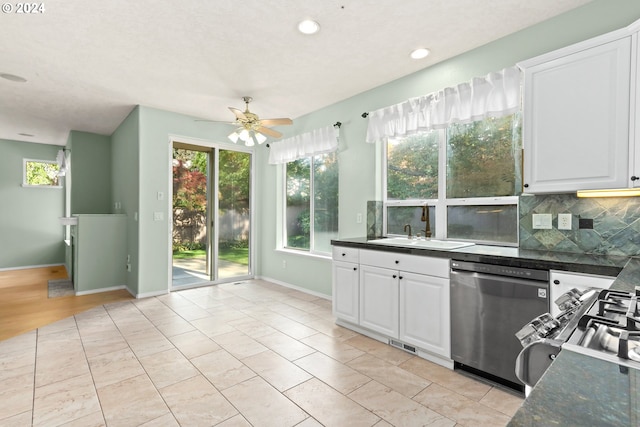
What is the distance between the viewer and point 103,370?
2.45 metres

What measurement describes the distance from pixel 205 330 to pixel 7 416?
152 cm

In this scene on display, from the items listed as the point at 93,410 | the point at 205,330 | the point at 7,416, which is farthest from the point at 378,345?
the point at 7,416

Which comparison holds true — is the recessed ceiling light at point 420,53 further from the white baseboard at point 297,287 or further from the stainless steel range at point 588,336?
the white baseboard at point 297,287

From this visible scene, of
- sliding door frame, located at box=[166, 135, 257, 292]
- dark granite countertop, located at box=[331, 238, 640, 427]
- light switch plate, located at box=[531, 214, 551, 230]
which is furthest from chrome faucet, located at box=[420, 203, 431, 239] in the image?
sliding door frame, located at box=[166, 135, 257, 292]

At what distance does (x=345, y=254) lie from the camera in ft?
10.7

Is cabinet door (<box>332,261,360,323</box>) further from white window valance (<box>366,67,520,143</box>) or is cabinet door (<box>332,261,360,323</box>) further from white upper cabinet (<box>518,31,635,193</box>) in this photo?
white upper cabinet (<box>518,31,635,193</box>)

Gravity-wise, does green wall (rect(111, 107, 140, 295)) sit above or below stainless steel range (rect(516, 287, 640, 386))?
above

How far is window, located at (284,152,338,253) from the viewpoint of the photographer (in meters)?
4.49

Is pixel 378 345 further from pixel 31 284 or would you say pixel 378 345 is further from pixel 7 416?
pixel 31 284

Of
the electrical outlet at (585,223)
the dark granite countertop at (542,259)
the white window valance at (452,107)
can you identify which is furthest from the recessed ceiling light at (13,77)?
the electrical outlet at (585,223)

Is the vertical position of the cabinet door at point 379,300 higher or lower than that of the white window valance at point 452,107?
lower

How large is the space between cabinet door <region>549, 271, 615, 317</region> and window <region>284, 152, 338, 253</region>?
279 centimetres

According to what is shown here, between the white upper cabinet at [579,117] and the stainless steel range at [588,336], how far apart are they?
1320 mm

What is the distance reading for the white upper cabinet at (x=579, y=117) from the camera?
1.90m
